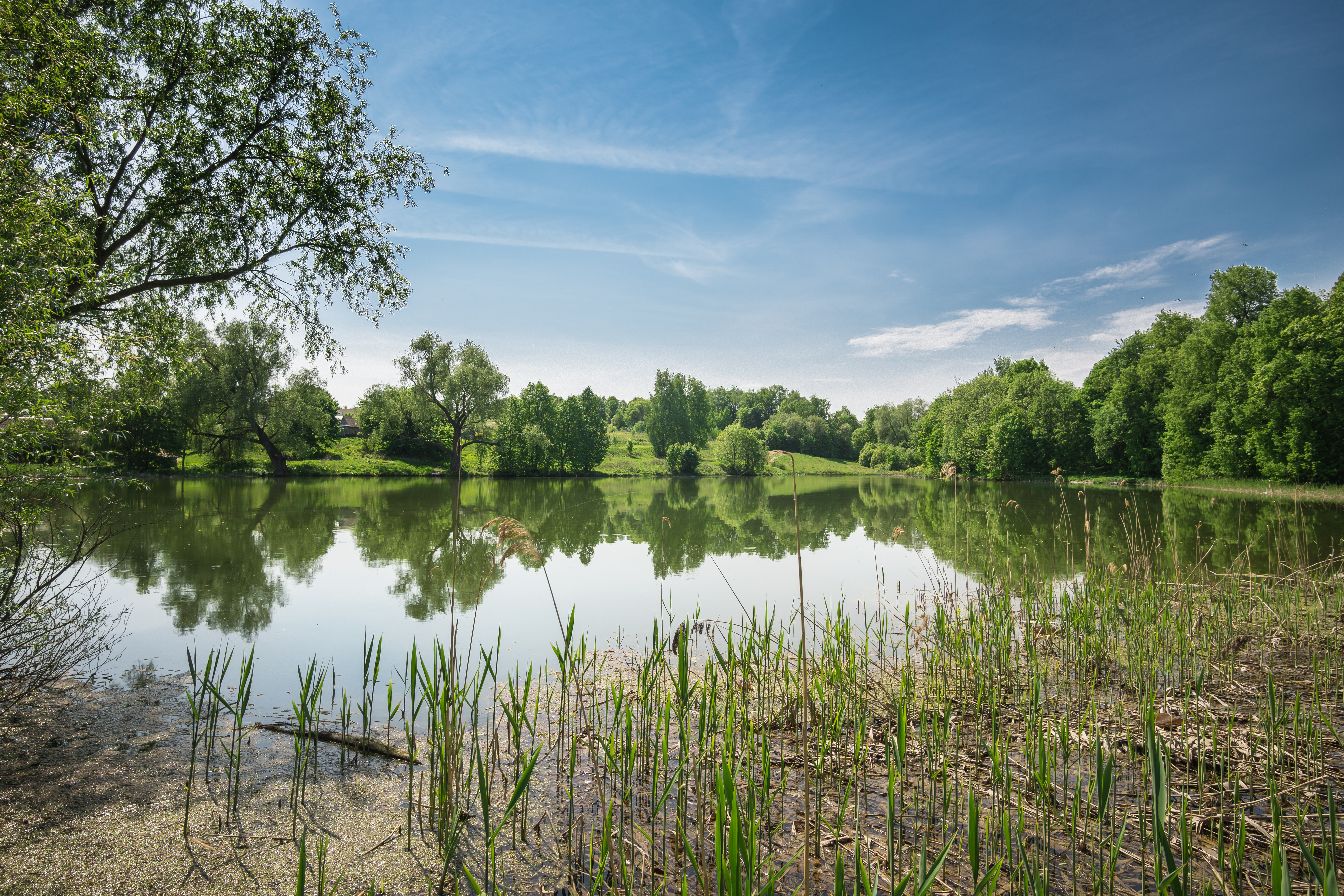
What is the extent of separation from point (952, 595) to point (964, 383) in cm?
7306

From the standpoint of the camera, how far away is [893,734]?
4238 mm

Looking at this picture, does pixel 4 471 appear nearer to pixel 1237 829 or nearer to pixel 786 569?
pixel 1237 829

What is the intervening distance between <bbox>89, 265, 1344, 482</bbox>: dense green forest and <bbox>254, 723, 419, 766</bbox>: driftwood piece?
9731 mm

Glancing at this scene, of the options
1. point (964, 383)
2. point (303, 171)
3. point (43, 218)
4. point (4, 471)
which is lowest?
point (4, 471)

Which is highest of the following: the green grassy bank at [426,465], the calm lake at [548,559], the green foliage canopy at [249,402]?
the green foliage canopy at [249,402]

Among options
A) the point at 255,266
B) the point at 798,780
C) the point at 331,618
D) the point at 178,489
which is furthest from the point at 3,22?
the point at 178,489

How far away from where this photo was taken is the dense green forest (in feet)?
98.0

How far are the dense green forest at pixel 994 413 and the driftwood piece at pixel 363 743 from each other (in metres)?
9.73

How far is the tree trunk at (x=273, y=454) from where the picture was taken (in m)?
41.5

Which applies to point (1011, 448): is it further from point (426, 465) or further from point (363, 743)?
point (363, 743)

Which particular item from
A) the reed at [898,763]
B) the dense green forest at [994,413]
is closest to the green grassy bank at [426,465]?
the dense green forest at [994,413]

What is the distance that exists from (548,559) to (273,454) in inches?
1578

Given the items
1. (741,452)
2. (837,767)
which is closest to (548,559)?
(837,767)

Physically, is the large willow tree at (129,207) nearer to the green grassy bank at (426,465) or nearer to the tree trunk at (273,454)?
the green grassy bank at (426,465)
